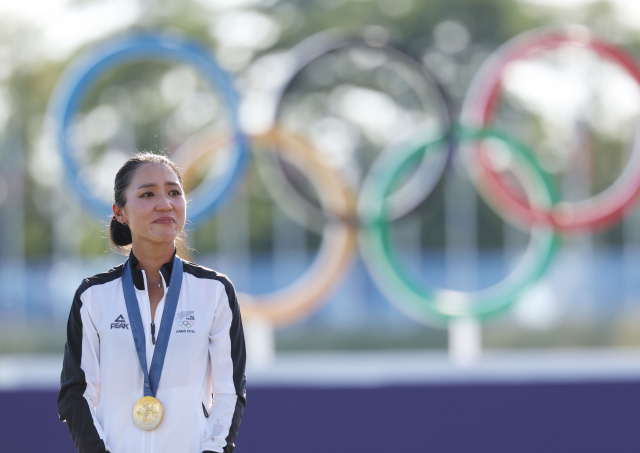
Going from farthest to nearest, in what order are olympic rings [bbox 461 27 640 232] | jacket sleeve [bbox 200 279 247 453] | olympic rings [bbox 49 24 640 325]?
1. olympic rings [bbox 461 27 640 232]
2. olympic rings [bbox 49 24 640 325]
3. jacket sleeve [bbox 200 279 247 453]

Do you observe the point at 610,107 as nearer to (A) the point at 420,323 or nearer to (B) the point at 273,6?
(A) the point at 420,323

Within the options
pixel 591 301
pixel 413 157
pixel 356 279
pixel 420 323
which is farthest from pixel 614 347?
pixel 413 157

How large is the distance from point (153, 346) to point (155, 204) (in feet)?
1.42

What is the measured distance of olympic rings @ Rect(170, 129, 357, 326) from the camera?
7.33m

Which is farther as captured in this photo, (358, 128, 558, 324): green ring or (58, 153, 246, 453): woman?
(358, 128, 558, 324): green ring

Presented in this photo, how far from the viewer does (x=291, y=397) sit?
4.61 metres

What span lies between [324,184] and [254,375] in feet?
10.1

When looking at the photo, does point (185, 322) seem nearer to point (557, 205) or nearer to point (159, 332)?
point (159, 332)

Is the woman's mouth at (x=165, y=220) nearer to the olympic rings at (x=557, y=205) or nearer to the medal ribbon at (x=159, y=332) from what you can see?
the medal ribbon at (x=159, y=332)

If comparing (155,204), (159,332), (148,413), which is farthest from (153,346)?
(155,204)

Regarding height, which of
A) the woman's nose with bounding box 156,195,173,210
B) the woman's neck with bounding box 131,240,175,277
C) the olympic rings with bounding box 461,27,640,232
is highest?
the olympic rings with bounding box 461,27,640,232

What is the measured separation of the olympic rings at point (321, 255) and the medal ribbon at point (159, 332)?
15.4 feet

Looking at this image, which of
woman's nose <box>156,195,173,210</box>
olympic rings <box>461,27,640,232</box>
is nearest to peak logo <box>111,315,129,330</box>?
woman's nose <box>156,195,173,210</box>

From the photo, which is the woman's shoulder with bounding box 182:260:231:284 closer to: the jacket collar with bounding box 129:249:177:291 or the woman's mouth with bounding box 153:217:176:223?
the jacket collar with bounding box 129:249:177:291
